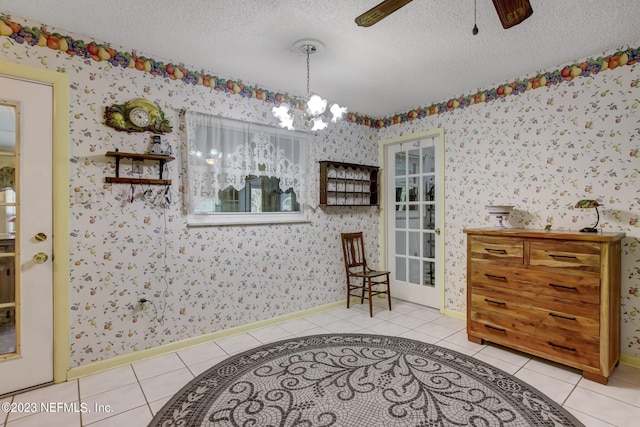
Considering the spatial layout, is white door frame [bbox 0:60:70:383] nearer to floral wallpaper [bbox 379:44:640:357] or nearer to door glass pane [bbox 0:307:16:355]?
door glass pane [bbox 0:307:16:355]

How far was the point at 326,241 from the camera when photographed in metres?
3.88

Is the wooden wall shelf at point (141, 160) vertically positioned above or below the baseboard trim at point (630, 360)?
above

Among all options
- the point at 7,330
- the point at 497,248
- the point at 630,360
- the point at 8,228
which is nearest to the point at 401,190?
the point at 497,248

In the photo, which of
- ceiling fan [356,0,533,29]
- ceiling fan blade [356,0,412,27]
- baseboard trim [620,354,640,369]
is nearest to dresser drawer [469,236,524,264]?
baseboard trim [620,354,640,369]

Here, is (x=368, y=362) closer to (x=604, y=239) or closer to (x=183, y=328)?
(x=183, y=328)

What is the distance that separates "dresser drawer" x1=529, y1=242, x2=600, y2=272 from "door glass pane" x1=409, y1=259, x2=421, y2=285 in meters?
1.61

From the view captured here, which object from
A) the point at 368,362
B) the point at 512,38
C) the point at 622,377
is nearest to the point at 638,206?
the point at 622,377

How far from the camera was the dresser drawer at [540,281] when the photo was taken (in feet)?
→ 7.54

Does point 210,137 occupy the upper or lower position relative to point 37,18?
lower

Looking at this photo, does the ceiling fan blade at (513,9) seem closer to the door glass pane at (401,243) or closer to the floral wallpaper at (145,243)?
the floral wallpaper at (145,243)

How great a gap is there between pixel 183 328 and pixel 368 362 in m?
1.60

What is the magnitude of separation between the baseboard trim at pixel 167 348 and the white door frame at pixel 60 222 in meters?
0.12

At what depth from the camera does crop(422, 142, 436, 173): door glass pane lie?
12.8 feet

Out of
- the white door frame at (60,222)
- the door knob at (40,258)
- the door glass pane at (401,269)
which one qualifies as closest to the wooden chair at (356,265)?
the door glass pane at (401,269)
